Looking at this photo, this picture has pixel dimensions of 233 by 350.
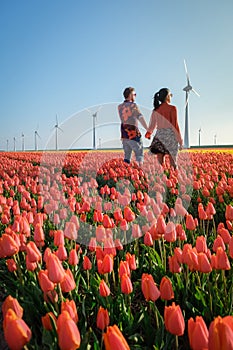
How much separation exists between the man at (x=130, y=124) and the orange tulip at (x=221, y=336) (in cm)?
729

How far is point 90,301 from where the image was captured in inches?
91.2

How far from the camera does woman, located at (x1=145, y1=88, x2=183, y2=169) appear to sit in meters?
7.53

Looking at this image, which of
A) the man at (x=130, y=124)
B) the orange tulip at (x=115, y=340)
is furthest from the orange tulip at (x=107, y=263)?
the man at (x=130, y=124)

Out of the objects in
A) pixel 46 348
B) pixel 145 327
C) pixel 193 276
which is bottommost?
pixel 46 348

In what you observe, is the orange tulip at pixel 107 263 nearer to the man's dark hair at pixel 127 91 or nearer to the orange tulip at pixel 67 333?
the orange tulip at pixel 67 333

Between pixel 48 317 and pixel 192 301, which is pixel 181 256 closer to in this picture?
pixel 192 301

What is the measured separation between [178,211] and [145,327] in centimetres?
141

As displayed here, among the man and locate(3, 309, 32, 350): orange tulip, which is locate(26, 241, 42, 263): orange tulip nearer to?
locate(3, 309, 32, 350): orange tulip

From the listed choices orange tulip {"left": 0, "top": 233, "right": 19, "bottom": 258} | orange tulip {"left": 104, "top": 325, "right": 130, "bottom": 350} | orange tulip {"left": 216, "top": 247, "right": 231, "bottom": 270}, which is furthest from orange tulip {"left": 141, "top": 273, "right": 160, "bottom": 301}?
orange tulip {"left": 0, "top": 233, "right": 19, "bottom": 258}

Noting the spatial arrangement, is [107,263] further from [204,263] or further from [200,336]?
[200,336]

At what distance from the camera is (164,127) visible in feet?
25.3

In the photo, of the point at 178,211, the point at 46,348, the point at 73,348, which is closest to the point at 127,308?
the point at 46,348

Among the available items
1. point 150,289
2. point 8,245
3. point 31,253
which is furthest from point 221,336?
point 8,245

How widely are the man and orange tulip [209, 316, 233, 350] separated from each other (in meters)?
7.29
